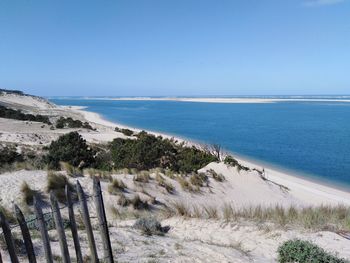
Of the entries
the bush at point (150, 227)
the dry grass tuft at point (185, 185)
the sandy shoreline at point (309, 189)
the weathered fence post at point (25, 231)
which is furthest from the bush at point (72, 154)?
the weathered fence post at point (25, 231)

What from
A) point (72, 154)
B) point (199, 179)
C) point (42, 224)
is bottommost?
point (199, 179)

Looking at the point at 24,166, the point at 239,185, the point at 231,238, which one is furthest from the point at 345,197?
the point at 24,166

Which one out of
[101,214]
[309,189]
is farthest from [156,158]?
[101,214]

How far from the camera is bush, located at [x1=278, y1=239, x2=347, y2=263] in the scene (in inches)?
256

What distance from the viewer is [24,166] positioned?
15.3m

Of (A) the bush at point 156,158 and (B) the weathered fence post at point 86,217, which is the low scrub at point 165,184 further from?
(B) the weathered fence post at point 86,217

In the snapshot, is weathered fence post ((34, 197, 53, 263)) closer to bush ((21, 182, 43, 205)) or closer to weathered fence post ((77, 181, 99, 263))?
weathered fence post ((77, 181, 99, 263))

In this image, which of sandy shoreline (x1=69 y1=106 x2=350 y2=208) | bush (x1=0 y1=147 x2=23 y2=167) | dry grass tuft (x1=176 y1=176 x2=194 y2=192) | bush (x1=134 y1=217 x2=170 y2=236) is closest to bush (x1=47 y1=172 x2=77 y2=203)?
bush (x1=134 y1=217 x2=170 y2=236)

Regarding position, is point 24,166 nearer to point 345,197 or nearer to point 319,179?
point 345,197

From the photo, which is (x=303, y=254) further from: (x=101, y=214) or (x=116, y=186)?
(x=116, y=186)

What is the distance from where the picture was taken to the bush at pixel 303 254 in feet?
21.3

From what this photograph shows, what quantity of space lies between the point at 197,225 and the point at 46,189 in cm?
539

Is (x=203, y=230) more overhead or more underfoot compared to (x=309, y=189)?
more overhead

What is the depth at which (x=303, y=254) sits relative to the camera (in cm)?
657
